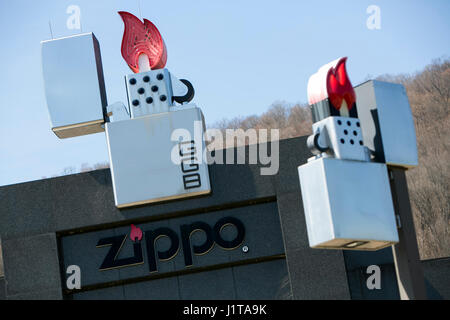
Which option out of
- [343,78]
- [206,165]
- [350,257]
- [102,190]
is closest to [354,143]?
[343,78]

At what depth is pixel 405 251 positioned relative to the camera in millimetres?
8930

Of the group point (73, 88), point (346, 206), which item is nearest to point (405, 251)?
point (346, 206)

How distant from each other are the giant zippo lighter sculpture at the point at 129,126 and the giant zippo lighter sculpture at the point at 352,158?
4.61m

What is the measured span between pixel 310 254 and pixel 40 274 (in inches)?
201

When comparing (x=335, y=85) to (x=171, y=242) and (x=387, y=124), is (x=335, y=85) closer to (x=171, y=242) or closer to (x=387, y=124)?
(x=387, y=124)

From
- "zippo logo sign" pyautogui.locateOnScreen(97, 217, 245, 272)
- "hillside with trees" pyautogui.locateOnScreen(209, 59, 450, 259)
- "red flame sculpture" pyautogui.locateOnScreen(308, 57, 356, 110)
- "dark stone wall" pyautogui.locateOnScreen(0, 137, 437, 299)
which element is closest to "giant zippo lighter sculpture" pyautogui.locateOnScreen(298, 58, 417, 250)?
"red flame sculpture" pyautogui.locateOnScreen(308, 57, 356, 110)

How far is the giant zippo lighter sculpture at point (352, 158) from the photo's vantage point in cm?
845

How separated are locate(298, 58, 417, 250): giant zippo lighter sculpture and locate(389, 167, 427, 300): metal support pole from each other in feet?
0.80

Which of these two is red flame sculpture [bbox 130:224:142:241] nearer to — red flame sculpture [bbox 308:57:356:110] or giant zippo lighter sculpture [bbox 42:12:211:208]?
giant zippo lighter sculpture [bbox 42:12:211:208]

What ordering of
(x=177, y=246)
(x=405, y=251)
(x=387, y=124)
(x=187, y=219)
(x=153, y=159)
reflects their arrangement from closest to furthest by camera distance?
(x=405, y=251), (x=387, y=124), (x=153, y=159), (x=177, y=246), (x=187, y=219)

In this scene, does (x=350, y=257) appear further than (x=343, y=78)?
Yes

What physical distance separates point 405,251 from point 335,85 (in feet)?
6.82
